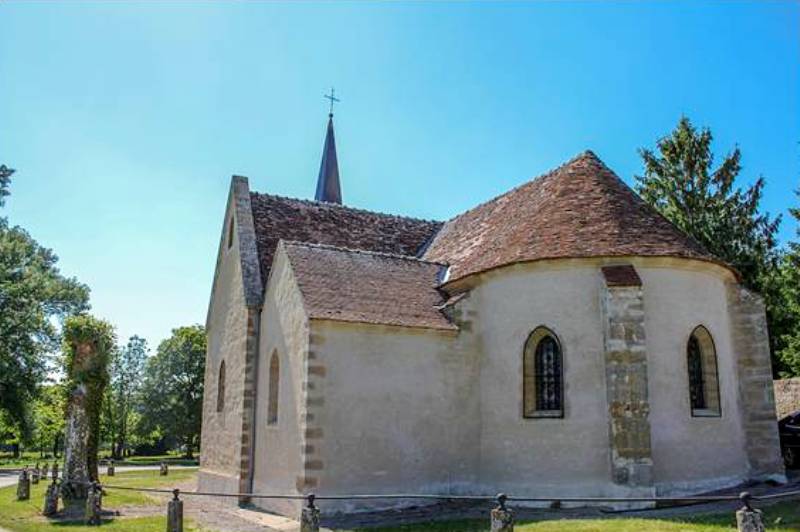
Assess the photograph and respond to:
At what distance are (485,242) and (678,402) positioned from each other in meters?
6.93

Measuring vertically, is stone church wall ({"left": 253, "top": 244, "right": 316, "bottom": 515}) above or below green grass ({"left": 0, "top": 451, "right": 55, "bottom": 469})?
above

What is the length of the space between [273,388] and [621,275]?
9500mm

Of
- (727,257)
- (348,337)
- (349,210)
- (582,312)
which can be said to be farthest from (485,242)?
A: (727,257)

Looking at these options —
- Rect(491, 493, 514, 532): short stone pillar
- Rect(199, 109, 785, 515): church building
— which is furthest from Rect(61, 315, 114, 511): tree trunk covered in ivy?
Rect(491, 493, 514, 532): short stone pillar

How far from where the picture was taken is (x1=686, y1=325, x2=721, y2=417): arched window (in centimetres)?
1606

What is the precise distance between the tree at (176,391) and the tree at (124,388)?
17.4ft

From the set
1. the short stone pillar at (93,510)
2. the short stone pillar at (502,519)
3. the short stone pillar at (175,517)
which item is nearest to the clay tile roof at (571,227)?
the short stone pillar at (502,519)

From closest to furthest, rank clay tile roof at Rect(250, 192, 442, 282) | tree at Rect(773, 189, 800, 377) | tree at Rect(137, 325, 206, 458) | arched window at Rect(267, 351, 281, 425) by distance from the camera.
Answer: arched window at Rect(267, 351, 281, 425)
clay tile roof at Rect(250, 192, 442, 282)
tree at Rect(773, 189, 800, 377)
tree at Rect(137, 325, 206, 458)

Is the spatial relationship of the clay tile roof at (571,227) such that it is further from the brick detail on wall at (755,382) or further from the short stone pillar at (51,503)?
the short stone pillar at (51,503)

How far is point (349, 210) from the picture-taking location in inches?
984

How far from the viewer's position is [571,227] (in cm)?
1686

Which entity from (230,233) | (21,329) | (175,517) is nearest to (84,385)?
(230,233)

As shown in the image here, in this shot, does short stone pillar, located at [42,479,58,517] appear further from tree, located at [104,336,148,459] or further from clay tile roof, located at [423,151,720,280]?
tree, located at [104,336,148,459]

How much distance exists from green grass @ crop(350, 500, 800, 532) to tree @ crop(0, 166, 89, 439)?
33963mm
